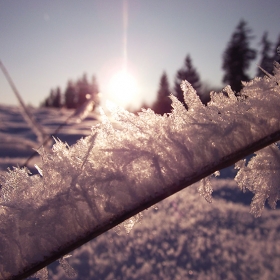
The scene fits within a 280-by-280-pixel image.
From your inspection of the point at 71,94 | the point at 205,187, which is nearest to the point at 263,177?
the point at 205,187

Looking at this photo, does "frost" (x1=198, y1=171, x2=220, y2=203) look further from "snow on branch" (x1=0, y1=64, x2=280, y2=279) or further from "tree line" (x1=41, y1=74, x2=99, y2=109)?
"tree line" (x1=41, y1=74, x2=99, y2=109)

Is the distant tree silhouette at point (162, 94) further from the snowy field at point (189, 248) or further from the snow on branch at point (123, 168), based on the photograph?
the snow on branch at point (123, 168)

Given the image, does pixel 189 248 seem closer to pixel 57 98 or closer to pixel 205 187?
pixel 205 187

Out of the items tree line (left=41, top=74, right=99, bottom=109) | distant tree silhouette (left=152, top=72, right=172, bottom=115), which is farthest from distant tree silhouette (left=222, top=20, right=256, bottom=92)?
tree line (left=41, top=74, right=99, bottom=109)

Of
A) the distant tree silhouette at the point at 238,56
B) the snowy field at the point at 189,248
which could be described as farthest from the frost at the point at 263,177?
the distant tree silhouette at the point at 238,56

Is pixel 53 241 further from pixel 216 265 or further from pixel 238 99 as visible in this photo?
pixel 216 265

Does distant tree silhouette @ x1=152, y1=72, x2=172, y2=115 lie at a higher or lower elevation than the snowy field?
higher
